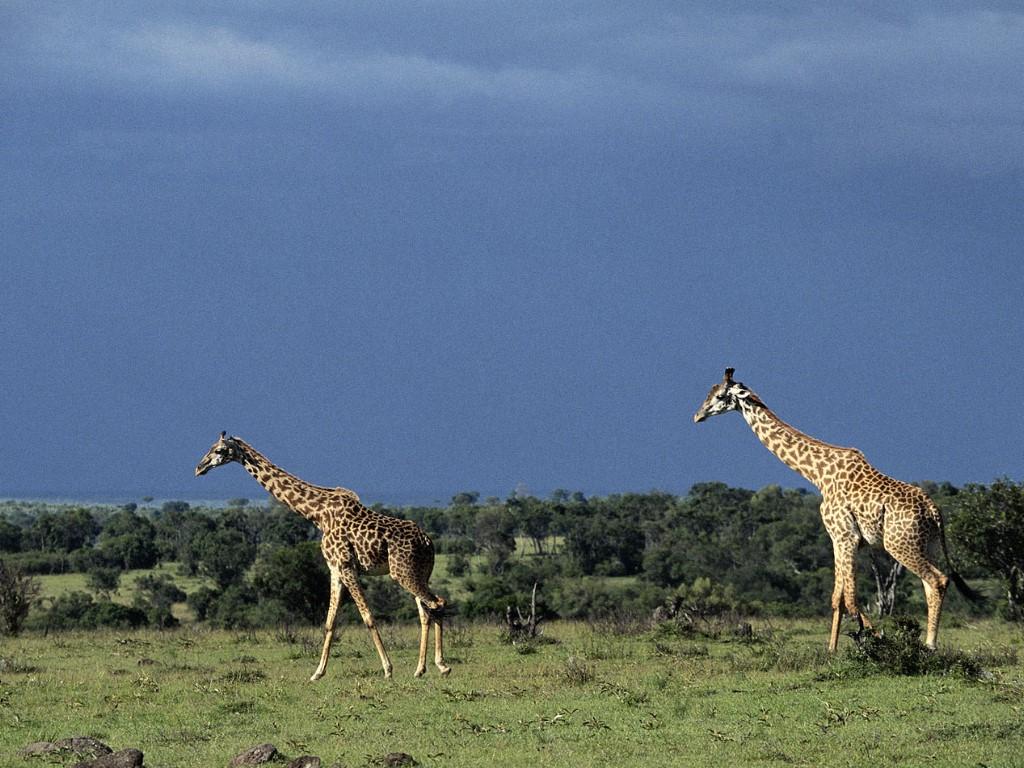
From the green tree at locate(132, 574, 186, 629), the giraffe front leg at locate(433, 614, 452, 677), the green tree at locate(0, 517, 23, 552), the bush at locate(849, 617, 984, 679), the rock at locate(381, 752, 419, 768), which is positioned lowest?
the green tree at locate(132, 574, 186, 629)

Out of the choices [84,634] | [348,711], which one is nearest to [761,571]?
[84,634]

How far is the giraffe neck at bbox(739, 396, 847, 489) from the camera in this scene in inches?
790

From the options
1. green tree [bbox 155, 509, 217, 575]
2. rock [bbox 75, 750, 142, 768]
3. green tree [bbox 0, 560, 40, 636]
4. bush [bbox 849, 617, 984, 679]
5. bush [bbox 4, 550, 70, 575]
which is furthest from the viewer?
green tree [bbox 155, 509, 217, 575]

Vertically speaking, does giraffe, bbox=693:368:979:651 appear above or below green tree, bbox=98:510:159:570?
above

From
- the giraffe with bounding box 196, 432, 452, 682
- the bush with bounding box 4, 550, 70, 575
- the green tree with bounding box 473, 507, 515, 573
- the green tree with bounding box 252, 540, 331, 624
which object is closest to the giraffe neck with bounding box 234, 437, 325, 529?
the giraffe with bounding box 196, 432, 452, 682

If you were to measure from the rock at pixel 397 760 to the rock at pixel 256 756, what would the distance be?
1032mm

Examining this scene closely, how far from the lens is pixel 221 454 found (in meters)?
20.3

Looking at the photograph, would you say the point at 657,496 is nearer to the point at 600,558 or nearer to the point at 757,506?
the point at 757,506

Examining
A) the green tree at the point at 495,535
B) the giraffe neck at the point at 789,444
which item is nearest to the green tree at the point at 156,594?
the green tree at the point at 495,535

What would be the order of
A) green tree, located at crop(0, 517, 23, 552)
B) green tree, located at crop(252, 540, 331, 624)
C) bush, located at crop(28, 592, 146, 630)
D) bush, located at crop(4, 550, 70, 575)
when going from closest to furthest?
green tree, located at crop(252, 540, 331, 624)
bush, located at crop(28, 592, 146, 630)
bush, located at crop(4, 550, 70, 575)
green tree, located at crop(0, 517, 23, 552)

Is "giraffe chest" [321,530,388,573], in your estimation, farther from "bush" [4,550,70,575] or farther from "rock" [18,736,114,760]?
"bush" [4,550,70,575]

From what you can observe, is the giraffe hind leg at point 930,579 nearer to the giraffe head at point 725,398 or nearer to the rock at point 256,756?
the giraffe head at point 725,398

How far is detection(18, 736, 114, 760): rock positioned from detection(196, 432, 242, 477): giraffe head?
23.7 ft

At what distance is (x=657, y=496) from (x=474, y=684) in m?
76.2
